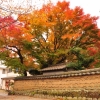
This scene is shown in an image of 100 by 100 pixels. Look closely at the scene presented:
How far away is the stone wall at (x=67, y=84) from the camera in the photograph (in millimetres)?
17250

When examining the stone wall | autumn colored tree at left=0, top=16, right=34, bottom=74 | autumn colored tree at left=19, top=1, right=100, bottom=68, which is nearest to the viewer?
the stone wall

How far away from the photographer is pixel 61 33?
29.9m

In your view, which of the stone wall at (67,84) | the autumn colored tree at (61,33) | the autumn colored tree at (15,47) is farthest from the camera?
the autumn colored tree at (61,33)

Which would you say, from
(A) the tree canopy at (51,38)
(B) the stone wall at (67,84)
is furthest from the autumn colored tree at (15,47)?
(B) the stone wall at (67,84)

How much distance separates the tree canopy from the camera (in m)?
27.0

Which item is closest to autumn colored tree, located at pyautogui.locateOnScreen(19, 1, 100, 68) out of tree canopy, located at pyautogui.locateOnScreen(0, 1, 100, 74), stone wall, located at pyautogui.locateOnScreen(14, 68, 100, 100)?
tree canopy, located at pyautogui.locateOnScreen(0, 1, 100, 74)

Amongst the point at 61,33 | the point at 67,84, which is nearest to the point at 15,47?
the point at 61,33

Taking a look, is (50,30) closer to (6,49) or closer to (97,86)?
(6,49)

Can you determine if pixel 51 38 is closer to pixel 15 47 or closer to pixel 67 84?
pixel 15 47

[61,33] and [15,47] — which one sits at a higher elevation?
[61,33]

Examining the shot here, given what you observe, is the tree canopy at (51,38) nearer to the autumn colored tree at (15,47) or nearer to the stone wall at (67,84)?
the autumn colored tree at (15,47)

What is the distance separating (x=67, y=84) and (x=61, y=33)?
11229mm

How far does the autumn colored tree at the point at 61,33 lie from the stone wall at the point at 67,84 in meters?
4.19

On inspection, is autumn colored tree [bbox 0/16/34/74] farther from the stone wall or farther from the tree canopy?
the stone wall
